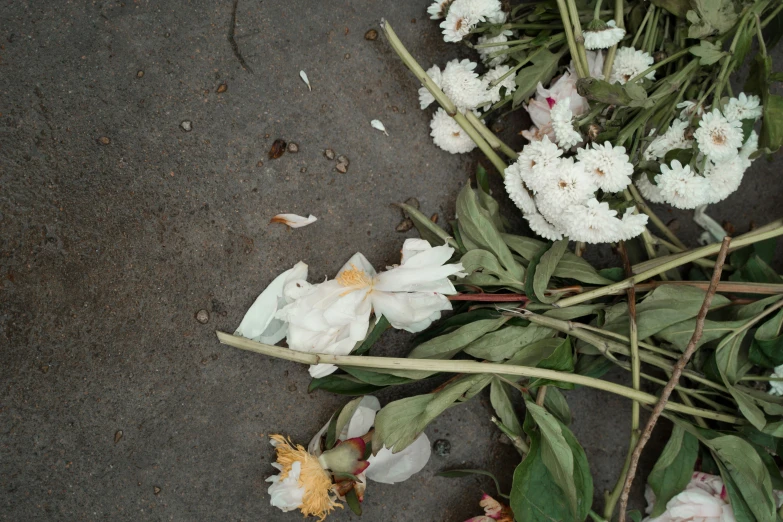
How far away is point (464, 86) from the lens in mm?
929

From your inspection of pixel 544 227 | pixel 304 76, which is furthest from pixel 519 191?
pixel 304 76

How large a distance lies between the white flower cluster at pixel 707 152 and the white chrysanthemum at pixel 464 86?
0.89 feet

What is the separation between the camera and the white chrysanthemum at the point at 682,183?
0.83 meters

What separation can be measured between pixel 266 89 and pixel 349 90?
14 cm

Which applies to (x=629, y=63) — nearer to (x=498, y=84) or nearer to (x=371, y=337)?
(x=498, y=84)

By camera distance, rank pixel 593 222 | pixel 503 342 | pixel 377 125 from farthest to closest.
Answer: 1. pixel 377 125
2. pixel 503 342
3. pixel 593 222

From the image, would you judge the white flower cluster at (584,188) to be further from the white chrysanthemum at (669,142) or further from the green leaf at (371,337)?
the green leaf at (371,337)

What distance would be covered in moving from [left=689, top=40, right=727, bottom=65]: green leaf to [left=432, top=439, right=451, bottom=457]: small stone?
0.74 m

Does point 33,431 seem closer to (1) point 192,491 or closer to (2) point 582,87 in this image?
(1) point 192,491

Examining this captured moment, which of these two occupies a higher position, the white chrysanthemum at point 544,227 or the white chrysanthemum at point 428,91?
the white chrysanthemum at point 428,91

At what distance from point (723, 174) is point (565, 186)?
0.80ft

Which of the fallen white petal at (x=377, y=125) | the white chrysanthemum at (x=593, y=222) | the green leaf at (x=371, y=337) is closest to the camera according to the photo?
the white chrysanthemum at (x=593, y=222)

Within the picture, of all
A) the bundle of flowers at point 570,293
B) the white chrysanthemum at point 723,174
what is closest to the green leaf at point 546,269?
the bundle of flowers at point 570,293

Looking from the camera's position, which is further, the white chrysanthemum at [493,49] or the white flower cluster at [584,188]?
the white chrysanthemum at [493,49]
